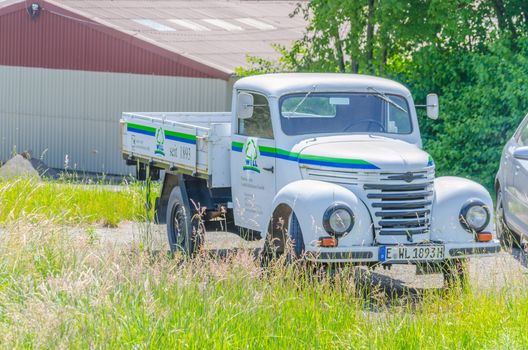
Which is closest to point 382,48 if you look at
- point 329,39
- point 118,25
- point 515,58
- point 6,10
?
point 329,39

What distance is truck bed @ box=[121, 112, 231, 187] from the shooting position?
12.0 meters

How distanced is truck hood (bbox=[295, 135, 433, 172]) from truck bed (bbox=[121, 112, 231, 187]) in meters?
1.18

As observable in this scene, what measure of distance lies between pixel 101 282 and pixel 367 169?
3165 mm

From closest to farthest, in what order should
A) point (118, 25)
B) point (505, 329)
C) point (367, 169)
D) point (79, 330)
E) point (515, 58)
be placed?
point (79, 330)
point (505, 329)
point (367, 169)
point (515, 58)
point (118, 25)

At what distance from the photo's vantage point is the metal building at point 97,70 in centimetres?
2894

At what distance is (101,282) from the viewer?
26.8 feet

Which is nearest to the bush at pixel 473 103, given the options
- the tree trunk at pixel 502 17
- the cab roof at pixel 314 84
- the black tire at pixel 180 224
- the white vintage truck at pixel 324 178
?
the tree trunk at pixel 502 17

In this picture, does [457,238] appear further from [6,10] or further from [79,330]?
[6,10]

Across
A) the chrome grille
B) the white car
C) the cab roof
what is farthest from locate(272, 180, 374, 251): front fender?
the white car

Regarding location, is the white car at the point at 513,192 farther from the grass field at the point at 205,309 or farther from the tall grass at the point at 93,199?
the tall grass at the point at 93,199

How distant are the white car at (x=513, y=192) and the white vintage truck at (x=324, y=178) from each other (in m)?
1.28

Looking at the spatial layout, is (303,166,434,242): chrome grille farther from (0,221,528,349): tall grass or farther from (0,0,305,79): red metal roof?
(0,0,305,79): red metal roof

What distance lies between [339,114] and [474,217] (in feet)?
6.01

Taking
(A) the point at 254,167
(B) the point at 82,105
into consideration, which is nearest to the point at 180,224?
(A) the point at 254,167
